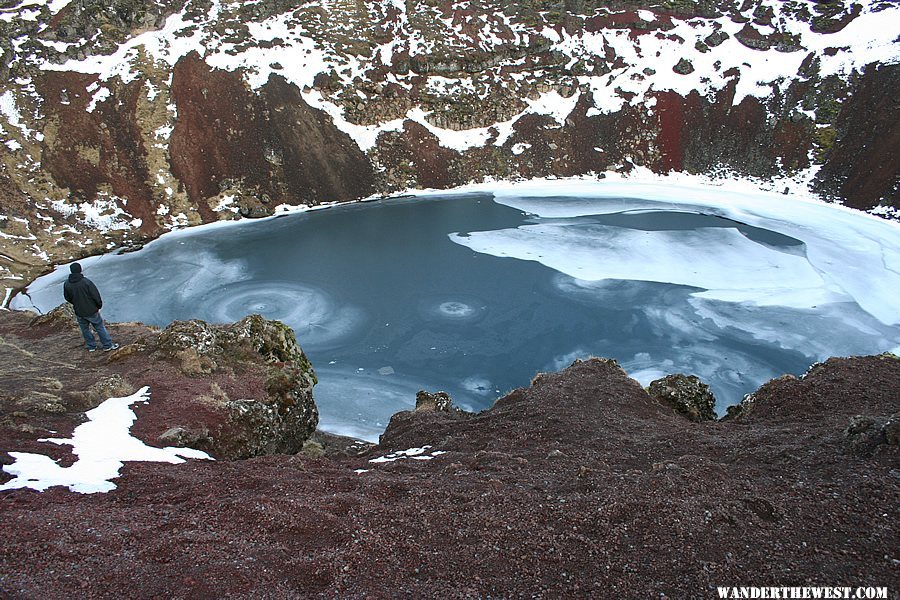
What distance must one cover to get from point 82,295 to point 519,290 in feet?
55.9

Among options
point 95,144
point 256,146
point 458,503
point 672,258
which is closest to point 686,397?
point 458,503

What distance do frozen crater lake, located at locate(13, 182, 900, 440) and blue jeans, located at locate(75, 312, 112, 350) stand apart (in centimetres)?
619

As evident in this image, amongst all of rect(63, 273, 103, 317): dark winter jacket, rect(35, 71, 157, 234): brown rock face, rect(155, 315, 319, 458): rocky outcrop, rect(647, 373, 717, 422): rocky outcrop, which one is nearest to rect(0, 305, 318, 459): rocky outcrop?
rect(155, 315, 319, 458): rocky outcrop

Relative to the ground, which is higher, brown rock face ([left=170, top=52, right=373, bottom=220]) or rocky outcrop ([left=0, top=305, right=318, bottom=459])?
brown rock face ([left=170, top=52, right=373, bottom=220])

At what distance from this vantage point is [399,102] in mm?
41969

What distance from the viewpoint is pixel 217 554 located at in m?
4.57

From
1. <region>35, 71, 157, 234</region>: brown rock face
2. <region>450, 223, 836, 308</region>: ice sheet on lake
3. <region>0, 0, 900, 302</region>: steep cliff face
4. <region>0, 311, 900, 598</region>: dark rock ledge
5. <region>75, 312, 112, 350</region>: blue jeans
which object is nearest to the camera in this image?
<region>0, 311, 900, 598</region>: dark rock ledge

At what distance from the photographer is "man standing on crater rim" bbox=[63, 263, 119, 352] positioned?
10.0m

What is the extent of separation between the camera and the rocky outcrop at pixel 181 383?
27.6ft

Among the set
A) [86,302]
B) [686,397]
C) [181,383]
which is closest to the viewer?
[181,383]

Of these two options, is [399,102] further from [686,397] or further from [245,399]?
[245,399]

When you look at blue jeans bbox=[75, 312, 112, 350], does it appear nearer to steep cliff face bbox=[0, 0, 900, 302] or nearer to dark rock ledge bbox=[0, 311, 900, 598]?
dark rock ledge bbox=[0, 311, 900, 598]

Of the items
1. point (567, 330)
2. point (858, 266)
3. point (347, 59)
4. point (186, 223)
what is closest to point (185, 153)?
point (186, 223)

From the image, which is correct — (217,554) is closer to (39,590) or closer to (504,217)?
(39,590)
